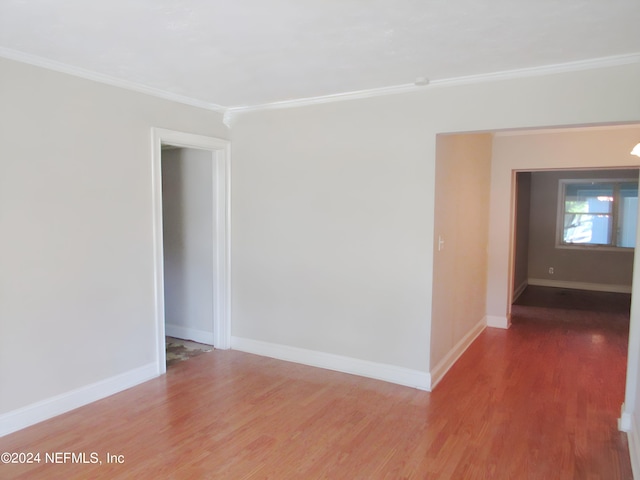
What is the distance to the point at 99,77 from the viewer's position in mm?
3242

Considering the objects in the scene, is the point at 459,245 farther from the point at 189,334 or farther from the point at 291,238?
the point at 189,334

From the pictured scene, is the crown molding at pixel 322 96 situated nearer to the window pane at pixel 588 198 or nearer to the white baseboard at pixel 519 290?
the white baseboard at pixel 519 290

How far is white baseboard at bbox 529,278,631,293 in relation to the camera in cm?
800

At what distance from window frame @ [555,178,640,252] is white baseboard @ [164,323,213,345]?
6.82 meters

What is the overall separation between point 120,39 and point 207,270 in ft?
8.61

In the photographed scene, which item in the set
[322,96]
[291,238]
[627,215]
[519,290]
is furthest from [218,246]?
[627,215]

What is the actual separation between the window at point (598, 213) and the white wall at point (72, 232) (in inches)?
290

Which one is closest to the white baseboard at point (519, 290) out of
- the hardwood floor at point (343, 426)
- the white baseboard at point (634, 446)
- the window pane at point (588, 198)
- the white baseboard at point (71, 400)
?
the window pane at point (588, 198)

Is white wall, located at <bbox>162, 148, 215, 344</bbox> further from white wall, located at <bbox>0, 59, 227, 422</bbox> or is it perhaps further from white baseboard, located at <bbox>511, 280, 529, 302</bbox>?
white baseboard, located at <bbox>511, 280, 529, 302</bbox>

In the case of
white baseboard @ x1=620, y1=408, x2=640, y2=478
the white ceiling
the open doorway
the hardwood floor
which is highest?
the white ceiling

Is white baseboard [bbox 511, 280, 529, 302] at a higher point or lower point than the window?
lower

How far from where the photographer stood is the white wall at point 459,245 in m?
3.71

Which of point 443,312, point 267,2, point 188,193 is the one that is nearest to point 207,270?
point 188,193

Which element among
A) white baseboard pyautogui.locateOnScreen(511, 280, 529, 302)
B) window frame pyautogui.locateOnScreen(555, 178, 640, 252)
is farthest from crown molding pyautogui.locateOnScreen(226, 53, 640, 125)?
window frame pyautogui.locateOnScreen(555, 178, 640, 252)
